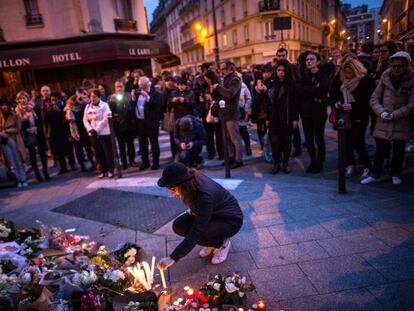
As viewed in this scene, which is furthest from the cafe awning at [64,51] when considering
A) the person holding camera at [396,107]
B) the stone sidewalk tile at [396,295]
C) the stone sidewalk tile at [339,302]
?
the stone sidewalk tile at [396,295]

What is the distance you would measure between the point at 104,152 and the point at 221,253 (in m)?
4.82

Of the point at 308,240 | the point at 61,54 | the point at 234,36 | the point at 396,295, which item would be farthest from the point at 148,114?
the point at 234,36

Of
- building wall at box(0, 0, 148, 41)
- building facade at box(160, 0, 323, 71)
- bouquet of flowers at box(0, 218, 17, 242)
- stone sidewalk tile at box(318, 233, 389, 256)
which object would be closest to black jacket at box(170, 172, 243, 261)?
stone sidewalk tile at box(318, 233, 389, 256)

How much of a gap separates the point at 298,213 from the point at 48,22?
16.7 meters

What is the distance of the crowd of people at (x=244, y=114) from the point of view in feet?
17.4

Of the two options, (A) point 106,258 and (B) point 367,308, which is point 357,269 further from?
(A) point 106,258

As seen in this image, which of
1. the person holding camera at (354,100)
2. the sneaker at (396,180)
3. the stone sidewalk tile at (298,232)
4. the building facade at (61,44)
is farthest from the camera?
the building facade at (61,44)

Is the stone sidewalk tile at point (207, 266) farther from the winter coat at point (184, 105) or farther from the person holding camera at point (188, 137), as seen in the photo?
the winter coat at point (184, 105)

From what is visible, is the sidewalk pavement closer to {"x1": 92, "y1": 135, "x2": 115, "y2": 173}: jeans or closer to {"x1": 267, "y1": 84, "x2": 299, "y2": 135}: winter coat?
{"x1": 267, "y1": 84, "x2": 299, "y2": 135}: winter coat

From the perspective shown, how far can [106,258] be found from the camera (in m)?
3.64

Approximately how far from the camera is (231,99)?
6.76 metres

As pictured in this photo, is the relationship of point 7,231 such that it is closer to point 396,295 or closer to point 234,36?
point 396,295

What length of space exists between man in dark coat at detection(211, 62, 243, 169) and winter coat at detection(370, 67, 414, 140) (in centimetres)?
251

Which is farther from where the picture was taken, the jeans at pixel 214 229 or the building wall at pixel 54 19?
the building wall at pixel 54 19
